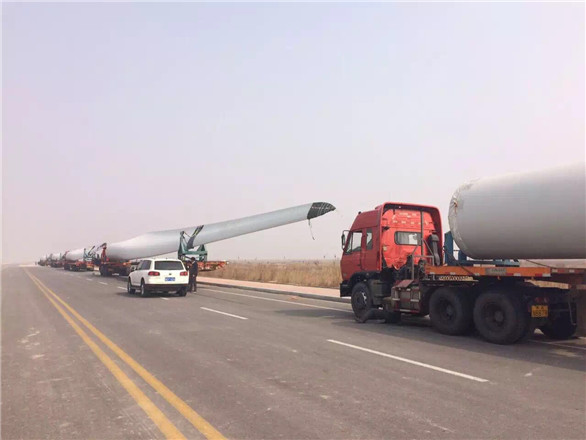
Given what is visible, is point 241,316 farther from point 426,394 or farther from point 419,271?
point 426,394

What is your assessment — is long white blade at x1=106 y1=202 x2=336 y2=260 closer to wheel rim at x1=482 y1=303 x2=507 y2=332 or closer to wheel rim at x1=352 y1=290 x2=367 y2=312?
wheel rim at x1=352 y1=290 x2=367 y2=312

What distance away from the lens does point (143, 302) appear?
1898 centimetres

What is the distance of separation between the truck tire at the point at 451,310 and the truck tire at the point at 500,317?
384mm

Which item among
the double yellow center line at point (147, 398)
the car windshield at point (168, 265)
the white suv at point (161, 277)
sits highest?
the car windshield at point (168, 265)

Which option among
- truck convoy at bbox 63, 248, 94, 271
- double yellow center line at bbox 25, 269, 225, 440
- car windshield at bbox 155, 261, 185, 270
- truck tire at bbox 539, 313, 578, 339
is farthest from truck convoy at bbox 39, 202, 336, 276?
truck tire at bbox 539, 313, 578, 339

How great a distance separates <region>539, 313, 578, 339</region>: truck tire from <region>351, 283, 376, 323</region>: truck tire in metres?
4.35

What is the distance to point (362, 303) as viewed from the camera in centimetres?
1379

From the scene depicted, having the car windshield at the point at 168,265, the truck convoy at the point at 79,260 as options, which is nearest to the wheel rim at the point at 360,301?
the car windshield at the point at 168,265

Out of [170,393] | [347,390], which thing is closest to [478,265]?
[347,390]

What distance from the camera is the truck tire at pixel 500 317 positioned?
959 centimetres

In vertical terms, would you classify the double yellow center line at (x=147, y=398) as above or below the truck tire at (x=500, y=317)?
below

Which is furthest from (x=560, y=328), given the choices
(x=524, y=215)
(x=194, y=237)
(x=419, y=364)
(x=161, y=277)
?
(x=194, y=237)

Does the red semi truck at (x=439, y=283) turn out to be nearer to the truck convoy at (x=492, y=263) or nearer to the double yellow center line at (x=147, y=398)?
the truck convoy at (x=492, y=263)

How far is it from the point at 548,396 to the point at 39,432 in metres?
5.94
